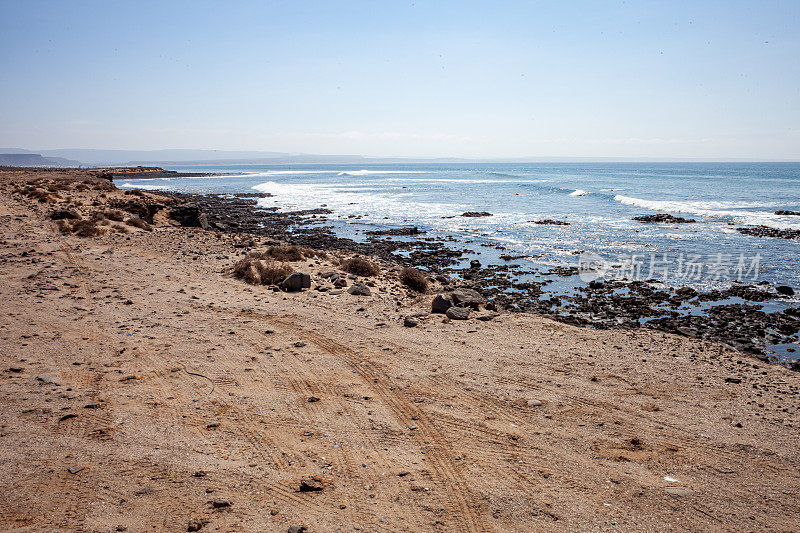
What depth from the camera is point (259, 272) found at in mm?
15359

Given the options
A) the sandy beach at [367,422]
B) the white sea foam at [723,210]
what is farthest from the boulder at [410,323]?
the white sea foam at [723,210]

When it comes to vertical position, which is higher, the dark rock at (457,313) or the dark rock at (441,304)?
the dark rock at (441,304)

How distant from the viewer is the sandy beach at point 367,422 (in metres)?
5.05

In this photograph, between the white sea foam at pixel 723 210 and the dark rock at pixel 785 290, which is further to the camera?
the white sea foam at pixel 723 210

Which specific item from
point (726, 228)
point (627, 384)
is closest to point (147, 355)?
point (627, 384)

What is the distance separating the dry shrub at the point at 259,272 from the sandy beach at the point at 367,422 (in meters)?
2.47

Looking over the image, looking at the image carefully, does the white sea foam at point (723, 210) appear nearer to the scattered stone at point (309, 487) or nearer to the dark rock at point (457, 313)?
the dark rock at point (457, 313)

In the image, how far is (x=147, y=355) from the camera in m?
8.73

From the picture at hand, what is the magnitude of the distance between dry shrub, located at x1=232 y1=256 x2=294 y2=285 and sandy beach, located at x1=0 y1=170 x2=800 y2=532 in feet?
8.10

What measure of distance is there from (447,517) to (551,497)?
130 cm

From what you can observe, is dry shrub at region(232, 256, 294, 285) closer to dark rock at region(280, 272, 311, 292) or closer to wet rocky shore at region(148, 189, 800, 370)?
dark rock at region(280, 272, 311, 292)

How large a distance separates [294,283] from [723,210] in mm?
45157

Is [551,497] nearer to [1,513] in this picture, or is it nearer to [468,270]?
[1,513]

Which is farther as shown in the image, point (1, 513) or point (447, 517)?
point (447, 517)
